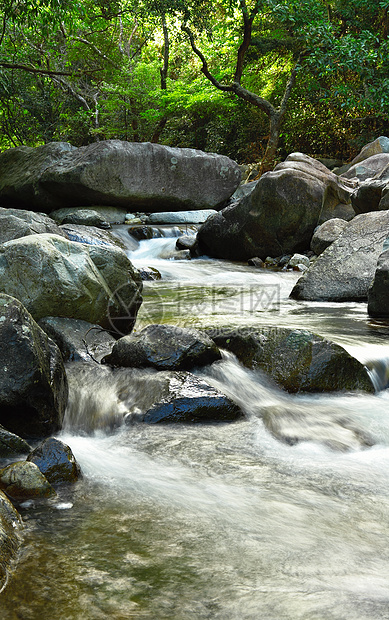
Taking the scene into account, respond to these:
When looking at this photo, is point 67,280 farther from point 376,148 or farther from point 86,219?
point 376,148

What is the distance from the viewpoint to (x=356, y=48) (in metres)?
13.5

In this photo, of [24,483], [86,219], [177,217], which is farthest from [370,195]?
[24,483]

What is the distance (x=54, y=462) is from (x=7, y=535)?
0.65 m

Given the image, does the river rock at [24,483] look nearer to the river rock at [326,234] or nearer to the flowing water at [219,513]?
→ the flowing water at [219,513]

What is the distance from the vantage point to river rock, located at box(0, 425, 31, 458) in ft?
8.70

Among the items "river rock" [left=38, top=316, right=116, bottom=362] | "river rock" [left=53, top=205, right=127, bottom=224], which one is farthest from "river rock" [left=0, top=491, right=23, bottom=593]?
"river rock" [left=53, top=205, right=127, bottom=224]

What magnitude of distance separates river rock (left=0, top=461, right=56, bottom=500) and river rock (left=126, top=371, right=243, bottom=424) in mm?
1131

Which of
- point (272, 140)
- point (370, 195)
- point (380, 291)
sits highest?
point (272, 140)

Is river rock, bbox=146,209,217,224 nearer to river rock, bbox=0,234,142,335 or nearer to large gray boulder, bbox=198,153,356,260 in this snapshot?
large gray boulder, bbox=198,153,356,260

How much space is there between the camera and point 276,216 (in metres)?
10.1

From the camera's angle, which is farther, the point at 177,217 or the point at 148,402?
the point at 177,217

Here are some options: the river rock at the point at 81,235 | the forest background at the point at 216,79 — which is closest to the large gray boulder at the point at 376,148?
the forest background at the point at 216,79

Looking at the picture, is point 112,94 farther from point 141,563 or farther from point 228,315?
point 141,563

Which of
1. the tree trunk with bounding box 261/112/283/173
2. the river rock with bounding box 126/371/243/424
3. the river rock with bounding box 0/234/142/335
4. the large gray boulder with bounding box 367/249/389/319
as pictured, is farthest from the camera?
the tree trunk with bounding box 261/112/283/173
